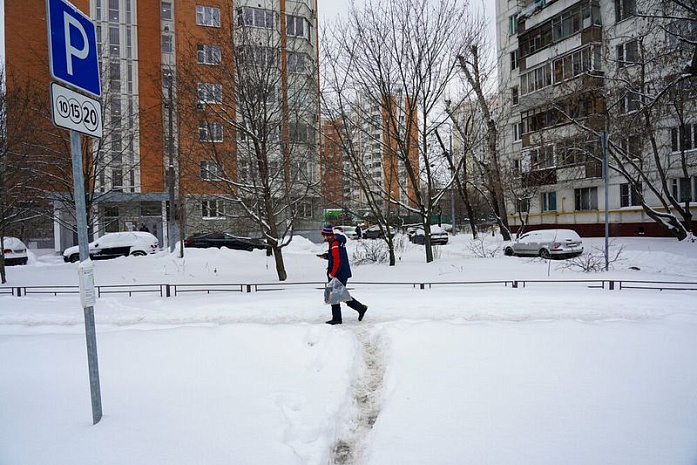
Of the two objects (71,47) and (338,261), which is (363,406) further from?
(71,47)

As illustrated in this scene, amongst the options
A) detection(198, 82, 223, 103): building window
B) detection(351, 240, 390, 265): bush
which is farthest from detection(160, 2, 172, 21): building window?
detection(351, 240, 390, 265): bush

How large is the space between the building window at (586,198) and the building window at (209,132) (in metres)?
27.8

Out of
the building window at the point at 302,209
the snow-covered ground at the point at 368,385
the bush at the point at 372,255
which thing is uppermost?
the building window at the point at 302,209

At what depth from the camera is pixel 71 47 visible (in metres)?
3.71

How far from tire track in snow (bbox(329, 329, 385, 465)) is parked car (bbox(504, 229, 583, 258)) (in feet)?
55.1

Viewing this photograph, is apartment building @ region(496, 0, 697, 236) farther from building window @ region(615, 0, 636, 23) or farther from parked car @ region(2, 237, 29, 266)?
parked car @ region(2, 237, 29, 266)

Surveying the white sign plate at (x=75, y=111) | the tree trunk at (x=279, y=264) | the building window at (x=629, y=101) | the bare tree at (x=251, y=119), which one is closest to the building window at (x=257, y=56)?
the bare tree at (x=251, y=119)

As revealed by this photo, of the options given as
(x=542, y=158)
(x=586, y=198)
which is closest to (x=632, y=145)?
(x=542, y=158)

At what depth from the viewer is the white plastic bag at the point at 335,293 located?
26.0ft

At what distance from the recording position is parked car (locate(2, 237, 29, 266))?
24.2 meters

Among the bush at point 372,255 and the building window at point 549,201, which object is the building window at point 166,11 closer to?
the bush at point 372,255

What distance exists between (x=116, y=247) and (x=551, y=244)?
23963mm

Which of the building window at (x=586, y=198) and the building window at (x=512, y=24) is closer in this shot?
the building window at (x=586, y=198)

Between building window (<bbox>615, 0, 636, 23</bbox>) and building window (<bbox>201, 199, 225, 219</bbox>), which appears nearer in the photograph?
building window (<bbox>201, 199, 225, 219</bbox>)
